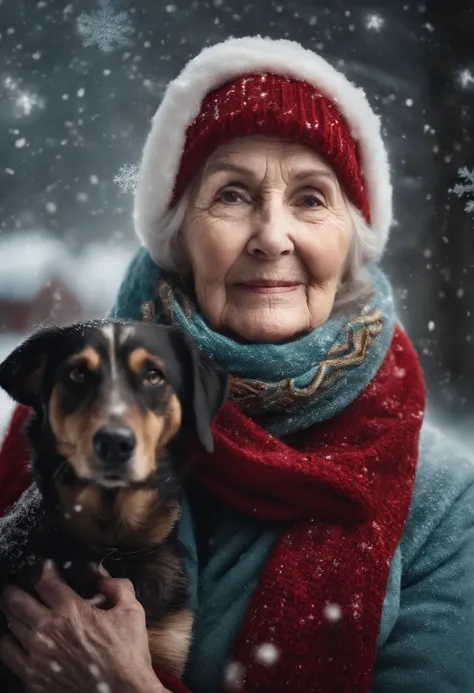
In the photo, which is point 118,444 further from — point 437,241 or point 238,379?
point 437,241

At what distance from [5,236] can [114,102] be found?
0.24 metres

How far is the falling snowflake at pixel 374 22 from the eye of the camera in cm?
98

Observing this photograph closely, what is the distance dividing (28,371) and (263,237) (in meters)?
0.33

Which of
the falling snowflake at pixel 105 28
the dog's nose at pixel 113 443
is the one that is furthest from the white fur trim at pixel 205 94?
the dog's nose at pixel 113 443

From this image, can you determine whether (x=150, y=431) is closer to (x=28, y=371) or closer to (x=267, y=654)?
(x=28, y=371)

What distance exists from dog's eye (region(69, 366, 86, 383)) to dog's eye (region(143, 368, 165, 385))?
0.07m

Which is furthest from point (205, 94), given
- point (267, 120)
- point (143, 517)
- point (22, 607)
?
point (22, 607)

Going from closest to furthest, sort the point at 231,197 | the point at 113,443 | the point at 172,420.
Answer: the point at 113,443
the point at 172,420
the point at 231,197

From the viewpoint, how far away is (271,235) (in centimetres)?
82

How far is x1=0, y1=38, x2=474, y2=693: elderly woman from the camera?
809mm

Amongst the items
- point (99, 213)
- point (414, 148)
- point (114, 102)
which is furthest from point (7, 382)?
point (414, 148)

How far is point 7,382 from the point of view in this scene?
2.39 feet

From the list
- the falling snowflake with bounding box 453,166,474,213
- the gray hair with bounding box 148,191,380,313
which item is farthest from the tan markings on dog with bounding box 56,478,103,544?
the falling snowflake with bounding box 453,166,474,213

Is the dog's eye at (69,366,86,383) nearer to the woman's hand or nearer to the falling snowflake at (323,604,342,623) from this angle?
the woman's hand
